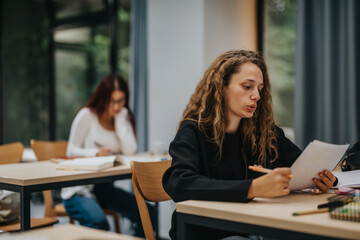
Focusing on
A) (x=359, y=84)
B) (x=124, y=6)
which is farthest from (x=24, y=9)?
(x=359, y=84)

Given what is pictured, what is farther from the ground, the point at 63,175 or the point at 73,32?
the point at 73,32

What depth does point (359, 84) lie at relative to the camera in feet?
10.1

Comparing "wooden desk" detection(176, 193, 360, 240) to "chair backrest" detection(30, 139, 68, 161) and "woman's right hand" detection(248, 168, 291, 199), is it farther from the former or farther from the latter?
"chair backrest" detection(30, 139, 68, 161)

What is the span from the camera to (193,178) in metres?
1.43

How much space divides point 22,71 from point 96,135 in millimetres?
3363

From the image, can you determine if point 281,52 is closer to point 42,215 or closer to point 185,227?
point 185,227

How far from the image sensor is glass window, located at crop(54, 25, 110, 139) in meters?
5.52

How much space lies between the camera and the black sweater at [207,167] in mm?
1362

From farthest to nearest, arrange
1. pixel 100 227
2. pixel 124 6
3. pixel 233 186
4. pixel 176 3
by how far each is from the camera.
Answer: pixel 124 6 < pixel 176 3 < pixel 100 227 < pixel 233 186

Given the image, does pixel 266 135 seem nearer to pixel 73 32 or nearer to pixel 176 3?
pixel 176 3

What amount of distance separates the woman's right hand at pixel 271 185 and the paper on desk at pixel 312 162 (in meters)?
0.15

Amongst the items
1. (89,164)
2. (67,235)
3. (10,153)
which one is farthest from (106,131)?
(67,235)

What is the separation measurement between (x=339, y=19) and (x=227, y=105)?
188cm

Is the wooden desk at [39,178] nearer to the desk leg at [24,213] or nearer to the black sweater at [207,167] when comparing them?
the desk leg at [24,213]
